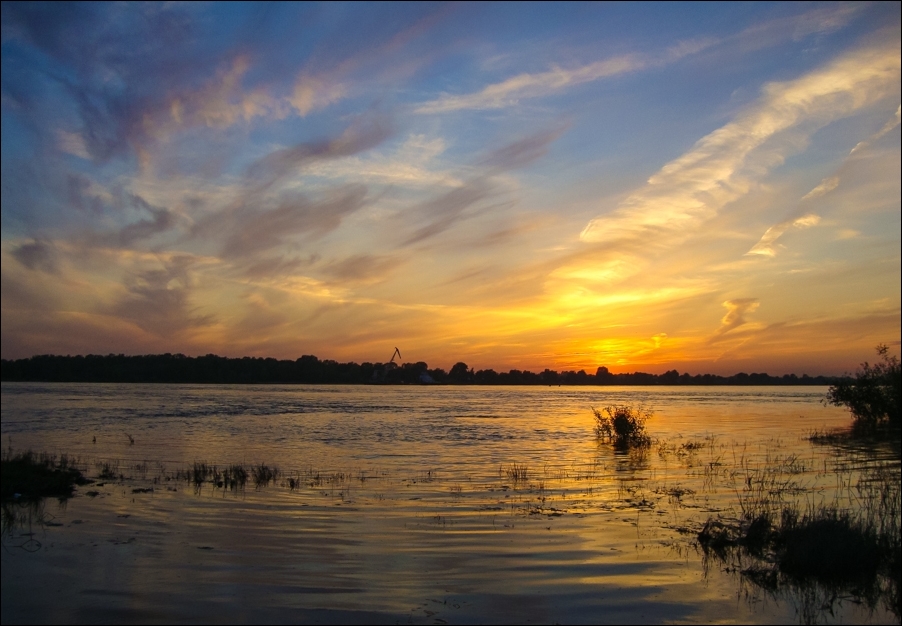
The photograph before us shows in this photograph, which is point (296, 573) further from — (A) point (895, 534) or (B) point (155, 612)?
(A) point (895, 534)

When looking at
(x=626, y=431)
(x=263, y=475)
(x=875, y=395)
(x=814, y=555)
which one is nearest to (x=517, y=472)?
(x=263, y=475)

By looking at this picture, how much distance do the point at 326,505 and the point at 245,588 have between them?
25.8 feet

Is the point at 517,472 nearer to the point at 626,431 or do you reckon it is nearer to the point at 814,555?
the point at 814,555

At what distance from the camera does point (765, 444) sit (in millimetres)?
36500

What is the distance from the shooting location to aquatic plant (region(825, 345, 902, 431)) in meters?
46.8

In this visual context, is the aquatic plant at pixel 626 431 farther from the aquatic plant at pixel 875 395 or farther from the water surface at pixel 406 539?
the aquatic plant at pixel 875 395

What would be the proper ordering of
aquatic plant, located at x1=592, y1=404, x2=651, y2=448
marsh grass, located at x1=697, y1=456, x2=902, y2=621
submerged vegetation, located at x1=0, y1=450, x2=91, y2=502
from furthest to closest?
1. aquatic plant, located at x1=592, y1=404, x2=651, y2=448
2. submerged vegetation, located at x1=0, y1=450, x2=91, y2=502
3. marsh grass, located at x1=697, y1=456, x2=902, y2=621

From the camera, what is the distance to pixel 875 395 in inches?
1896

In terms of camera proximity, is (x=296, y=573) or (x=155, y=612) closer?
(x=155, y=612)

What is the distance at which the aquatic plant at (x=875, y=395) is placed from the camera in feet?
154

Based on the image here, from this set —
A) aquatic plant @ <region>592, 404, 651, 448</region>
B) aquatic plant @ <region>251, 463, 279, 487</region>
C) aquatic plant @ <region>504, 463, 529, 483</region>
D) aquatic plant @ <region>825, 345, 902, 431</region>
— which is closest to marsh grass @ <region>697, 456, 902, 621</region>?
aquatic plant @ <region>504, 463, 529, 483</region>

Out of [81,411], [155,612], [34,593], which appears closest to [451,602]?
[155,612]

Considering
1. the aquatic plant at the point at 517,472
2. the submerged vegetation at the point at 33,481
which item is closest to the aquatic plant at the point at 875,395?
the aquatic plant at the point at 517,472

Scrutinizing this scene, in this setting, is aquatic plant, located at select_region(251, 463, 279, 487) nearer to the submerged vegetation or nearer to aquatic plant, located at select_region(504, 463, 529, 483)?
the submerged vegetation
